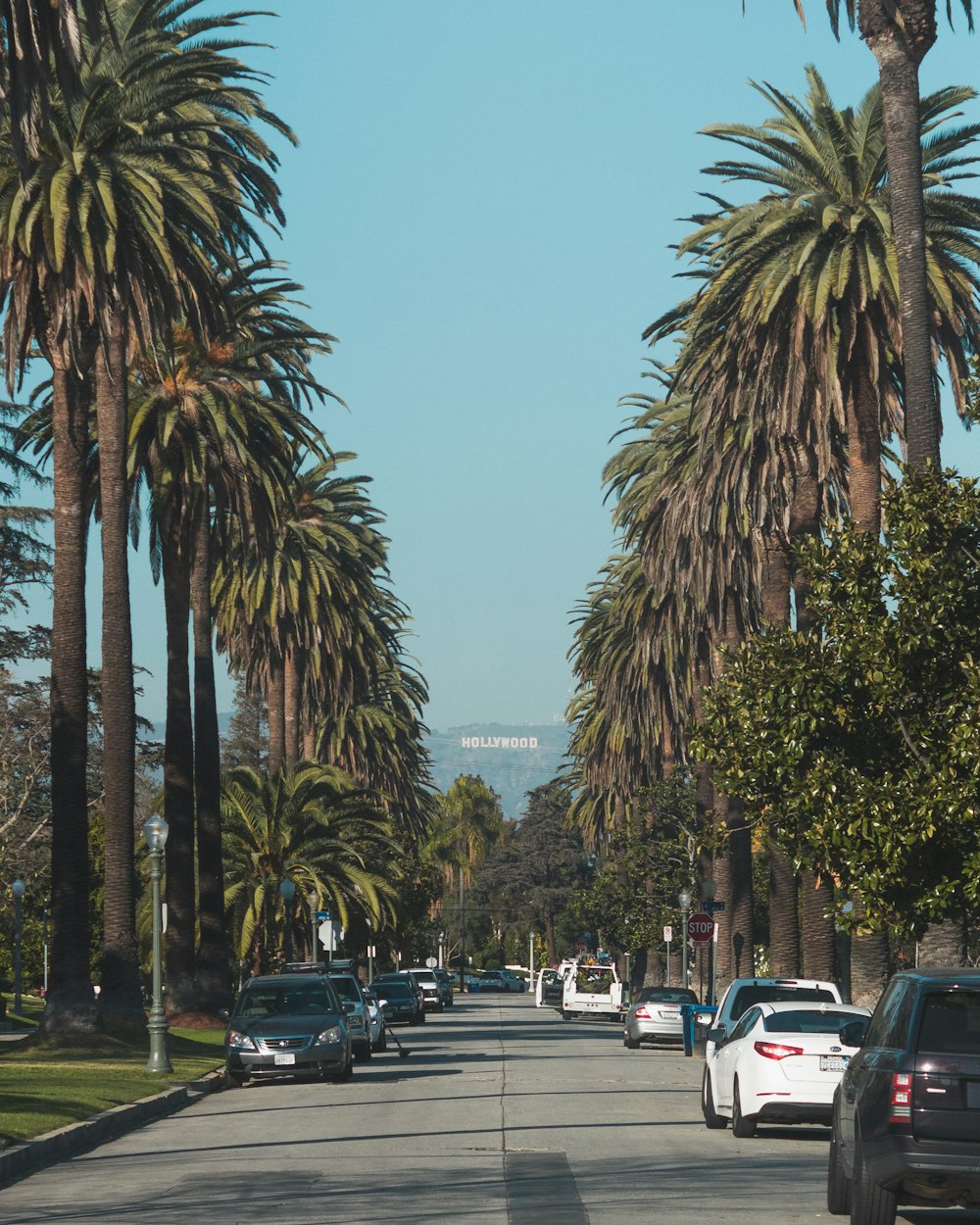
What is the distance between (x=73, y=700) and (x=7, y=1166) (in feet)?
56.8

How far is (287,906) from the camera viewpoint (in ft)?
183

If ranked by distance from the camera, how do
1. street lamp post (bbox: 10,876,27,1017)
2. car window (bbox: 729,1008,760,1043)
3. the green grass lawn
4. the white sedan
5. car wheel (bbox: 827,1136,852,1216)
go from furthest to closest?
street lamp post (bbox: 10,876,27,1017) → the green grass lawn → car window (bbox: 729,1008,760,1043) → the white sedan → car wheel (bbox: 827,1136,852,1216)

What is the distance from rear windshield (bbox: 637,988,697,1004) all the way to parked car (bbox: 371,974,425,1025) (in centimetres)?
1602

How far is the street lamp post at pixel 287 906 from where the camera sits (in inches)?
2083

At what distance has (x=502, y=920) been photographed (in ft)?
596

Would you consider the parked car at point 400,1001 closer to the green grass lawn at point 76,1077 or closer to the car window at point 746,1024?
the green grass lawn at point 76,1077

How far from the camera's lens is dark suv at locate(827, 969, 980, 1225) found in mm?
11023

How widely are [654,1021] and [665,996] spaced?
6.97ft

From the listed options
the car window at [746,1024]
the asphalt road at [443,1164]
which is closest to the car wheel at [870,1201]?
the asphalt road at [443,1164]

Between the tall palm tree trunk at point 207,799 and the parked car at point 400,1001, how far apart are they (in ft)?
55.1

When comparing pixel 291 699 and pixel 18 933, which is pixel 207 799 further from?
pixel 291 699

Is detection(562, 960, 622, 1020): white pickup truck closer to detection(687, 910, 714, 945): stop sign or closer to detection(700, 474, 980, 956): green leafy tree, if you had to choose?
detection(687, 910, 714, 945): stop sign

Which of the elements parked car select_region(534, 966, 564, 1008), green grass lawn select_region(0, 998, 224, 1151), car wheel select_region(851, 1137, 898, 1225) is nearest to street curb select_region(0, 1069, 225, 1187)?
green grass lawn select_region(0, 998, 224, 1151)

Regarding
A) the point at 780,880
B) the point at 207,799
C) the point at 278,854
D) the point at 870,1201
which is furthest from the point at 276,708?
the point at 870,1201
